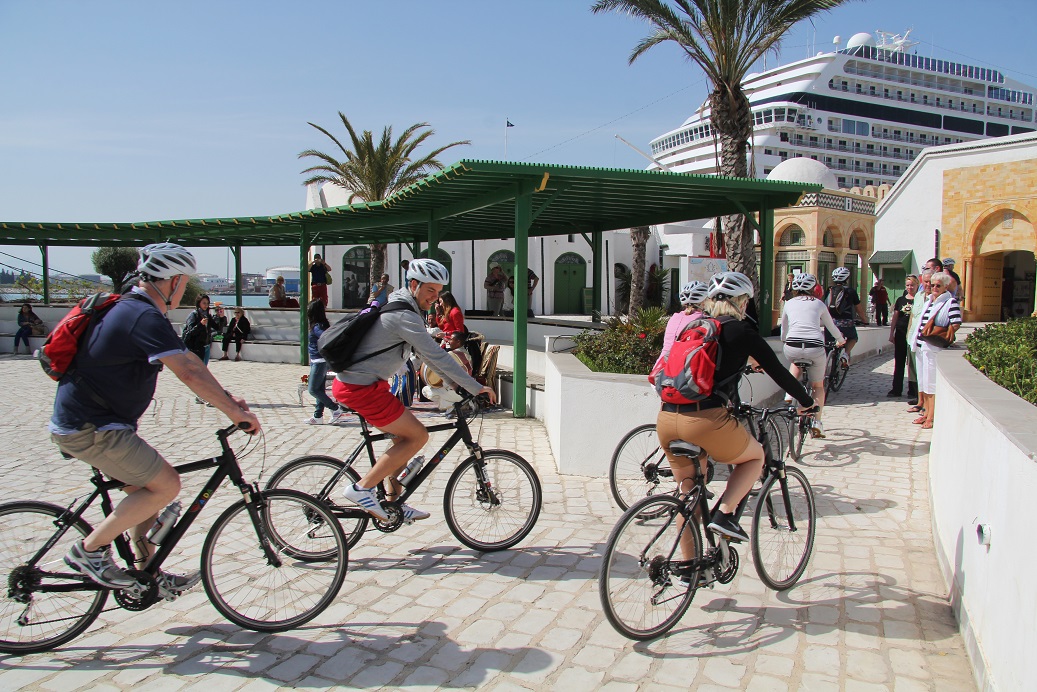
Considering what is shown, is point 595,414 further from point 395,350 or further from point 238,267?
point 238,267

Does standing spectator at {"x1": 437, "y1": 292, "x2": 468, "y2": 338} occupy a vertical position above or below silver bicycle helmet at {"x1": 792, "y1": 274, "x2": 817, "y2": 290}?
below

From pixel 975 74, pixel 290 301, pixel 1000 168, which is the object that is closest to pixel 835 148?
pixel 975 74

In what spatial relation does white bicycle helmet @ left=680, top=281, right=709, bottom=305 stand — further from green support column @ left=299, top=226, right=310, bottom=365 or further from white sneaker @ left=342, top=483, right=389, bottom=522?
green support column @ left=299, top=226, right=310, bottom=365

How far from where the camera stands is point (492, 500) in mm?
4809

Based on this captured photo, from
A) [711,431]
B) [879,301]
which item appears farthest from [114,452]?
[879,301]

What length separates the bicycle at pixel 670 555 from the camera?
347 centimetres

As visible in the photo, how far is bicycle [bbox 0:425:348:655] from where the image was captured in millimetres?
3406

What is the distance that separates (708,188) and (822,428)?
12.6 feet

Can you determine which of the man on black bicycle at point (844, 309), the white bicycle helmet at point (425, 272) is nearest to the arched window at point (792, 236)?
the man on black bicycle at point (844, 309)

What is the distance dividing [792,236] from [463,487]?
3101 centimetres

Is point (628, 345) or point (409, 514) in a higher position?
point (628, 345)

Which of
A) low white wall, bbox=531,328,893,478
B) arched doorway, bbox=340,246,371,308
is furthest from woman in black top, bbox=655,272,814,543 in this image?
arched doorway, bbox=340,246,371,308

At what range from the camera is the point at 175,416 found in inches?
392

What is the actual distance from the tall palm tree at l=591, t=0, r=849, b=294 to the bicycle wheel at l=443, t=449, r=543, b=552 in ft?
29.8
